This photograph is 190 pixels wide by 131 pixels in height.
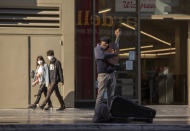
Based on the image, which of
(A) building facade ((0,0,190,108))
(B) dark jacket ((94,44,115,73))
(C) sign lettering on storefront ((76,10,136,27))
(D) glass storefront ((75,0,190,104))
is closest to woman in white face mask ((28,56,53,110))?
(A) building facade ((0,0,190,108))

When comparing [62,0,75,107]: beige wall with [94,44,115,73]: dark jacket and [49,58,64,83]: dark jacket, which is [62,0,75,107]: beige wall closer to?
[49,58,64,83]: dark jacket

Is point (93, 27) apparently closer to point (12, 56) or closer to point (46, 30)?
point (46, 30)

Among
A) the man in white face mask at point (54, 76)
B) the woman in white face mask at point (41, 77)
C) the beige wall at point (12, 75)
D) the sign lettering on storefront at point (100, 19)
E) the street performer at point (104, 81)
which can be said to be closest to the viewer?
the street performer at point (104, 81)

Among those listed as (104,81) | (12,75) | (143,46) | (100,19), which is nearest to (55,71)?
(12,75)

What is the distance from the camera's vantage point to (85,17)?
17.7m

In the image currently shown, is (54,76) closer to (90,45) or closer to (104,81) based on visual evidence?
(90,45)

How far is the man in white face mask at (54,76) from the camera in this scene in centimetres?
1611

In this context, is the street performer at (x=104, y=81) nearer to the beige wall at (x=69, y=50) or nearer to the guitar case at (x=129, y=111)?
the guitar case at (x=129, y=111)

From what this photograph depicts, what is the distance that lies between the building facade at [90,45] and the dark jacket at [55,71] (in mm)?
876

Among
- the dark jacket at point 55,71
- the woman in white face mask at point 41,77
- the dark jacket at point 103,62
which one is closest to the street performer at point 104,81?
the dark jacket at point 103,62

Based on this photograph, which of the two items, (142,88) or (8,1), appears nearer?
(8,1)

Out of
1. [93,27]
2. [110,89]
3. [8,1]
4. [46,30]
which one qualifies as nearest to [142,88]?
[93,27]

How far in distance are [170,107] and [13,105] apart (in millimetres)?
5299

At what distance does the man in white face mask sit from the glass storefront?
1.45 m
